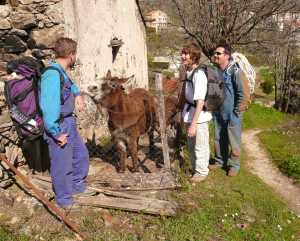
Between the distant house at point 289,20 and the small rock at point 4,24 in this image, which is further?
the distant house at point 289,20

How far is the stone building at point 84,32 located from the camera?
19.2ft

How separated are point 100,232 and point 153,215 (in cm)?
74

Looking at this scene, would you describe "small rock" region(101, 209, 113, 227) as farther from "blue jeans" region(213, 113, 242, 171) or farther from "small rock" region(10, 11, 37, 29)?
"small rock" region(10, 11, 37, 29)

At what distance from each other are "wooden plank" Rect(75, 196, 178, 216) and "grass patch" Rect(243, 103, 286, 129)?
24.8 ft

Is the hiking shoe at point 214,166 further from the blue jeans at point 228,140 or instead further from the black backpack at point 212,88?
the black backpack at point 212,88

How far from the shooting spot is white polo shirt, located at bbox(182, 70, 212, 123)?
5.11 meters

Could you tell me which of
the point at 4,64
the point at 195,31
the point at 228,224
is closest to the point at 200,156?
the point at 228,224

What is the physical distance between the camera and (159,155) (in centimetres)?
724

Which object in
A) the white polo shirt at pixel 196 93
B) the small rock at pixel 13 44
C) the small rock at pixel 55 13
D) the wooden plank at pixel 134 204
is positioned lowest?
the wooden plank at pixel 134 204

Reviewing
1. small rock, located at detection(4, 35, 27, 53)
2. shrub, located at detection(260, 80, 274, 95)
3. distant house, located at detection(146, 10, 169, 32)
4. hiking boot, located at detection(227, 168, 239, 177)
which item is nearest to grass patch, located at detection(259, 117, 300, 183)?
hiking boot, located at detection(227, 168, 239, 177)

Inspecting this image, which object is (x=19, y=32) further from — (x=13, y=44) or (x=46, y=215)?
(x=46, y=215)

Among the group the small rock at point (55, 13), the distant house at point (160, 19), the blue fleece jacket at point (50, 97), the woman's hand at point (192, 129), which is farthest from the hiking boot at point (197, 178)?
the distant house at point (160, 19)

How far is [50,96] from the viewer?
4117mm

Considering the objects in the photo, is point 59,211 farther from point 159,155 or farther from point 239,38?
point 239,38
